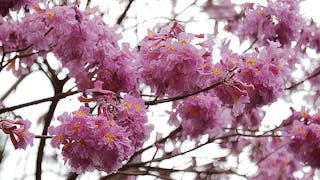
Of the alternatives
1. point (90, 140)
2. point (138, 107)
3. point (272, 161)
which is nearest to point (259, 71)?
point (138, 107)

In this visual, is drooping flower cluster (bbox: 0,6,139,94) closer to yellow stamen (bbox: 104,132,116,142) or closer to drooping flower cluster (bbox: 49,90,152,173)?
drooping flower cluster (bbox: 49,90,152,173)

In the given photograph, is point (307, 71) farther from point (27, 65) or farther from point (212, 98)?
point (27, 65)

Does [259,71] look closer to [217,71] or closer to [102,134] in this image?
[217,71]

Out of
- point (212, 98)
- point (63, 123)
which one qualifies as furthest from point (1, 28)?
point (212, 98)

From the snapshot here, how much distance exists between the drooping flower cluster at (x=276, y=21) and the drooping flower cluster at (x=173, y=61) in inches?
54.1

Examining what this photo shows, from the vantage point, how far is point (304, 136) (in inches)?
152

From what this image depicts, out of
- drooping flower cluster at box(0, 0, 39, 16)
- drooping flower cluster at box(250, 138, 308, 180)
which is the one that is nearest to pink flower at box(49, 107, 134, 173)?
drooping flower cluster at box(0, 0, 39, 16)

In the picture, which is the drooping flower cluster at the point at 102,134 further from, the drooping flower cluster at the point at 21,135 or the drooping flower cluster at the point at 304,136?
the drooping flower cluster at the point at 304,136

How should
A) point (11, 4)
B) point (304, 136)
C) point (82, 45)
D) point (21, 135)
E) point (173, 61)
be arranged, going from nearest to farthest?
point (21, 135), point (173, 61), point (82, 45), point (11, 4), point (304, 136)

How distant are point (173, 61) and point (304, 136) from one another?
1.59 meters

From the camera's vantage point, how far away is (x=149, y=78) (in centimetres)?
287

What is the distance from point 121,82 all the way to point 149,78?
0.64 ft

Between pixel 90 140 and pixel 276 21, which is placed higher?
pixel 276 21

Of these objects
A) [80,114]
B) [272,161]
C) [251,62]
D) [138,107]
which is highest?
[272,161]
